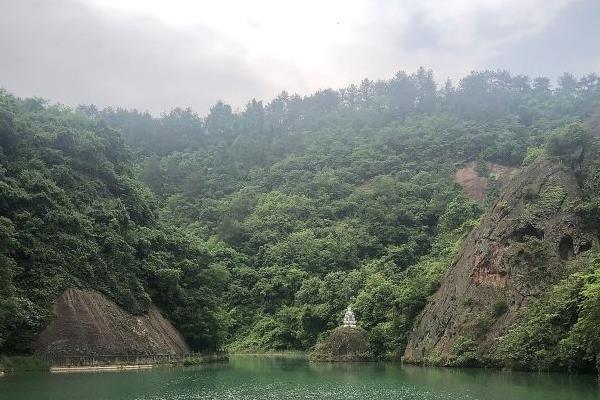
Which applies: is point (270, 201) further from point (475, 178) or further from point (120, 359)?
point (120, 359)

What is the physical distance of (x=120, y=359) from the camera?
44281mm

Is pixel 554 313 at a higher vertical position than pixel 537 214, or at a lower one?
lower

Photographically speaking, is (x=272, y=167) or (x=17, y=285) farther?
(x=272, y=167)

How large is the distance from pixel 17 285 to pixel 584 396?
119 ft

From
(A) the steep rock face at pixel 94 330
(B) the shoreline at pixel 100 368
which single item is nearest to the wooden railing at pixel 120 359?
(B) the shoreline at pixel 100 368

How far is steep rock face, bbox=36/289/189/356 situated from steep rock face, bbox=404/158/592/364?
75.5 ft

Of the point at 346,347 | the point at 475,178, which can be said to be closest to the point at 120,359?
the point at 346,347

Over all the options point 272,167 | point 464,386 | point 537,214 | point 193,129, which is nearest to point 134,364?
point 464,386

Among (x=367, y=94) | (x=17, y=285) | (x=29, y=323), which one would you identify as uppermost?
(x=367, y=94)

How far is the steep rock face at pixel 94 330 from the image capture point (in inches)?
1656

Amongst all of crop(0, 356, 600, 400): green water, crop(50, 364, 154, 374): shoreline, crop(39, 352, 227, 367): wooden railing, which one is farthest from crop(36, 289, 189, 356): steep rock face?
crop(0, 356, 600, 400): green water

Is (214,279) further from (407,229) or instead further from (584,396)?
(584,396)

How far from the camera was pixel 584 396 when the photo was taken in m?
25.2

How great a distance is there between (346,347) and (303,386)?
88.3ft
